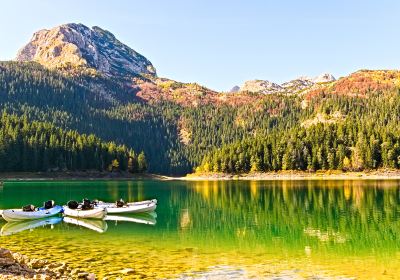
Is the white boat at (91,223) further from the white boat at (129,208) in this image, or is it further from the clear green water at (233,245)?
the white boat at (129,208)

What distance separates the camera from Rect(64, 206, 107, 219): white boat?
6028 cm

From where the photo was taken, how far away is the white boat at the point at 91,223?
171 ft

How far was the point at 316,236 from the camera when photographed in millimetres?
44000

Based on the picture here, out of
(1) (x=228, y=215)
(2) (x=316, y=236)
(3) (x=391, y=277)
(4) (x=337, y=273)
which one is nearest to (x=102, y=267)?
(4) (x=337, y=273)

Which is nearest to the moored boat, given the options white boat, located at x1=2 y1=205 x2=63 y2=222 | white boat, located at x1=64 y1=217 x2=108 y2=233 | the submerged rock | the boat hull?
white boat, located at x1=2 y1=205 x2=63 y2=222

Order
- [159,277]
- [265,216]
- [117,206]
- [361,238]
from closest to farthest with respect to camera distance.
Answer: [159,277] → [361,238] → [265,216] → [117,206]

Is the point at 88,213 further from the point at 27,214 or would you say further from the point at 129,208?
the point at 27,214

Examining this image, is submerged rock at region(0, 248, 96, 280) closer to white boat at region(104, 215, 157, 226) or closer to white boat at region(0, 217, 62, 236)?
white boat at region(0, 217, 62, 236)

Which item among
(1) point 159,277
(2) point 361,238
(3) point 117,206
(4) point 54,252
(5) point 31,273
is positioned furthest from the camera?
(3) point 117,206

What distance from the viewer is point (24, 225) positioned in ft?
182

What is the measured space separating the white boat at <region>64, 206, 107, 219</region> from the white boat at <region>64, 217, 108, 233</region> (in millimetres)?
956

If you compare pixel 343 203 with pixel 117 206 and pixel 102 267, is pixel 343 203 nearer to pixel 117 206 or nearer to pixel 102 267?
pixel 117 206

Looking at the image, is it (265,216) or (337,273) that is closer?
(337,273)

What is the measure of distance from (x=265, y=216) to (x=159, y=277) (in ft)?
116
